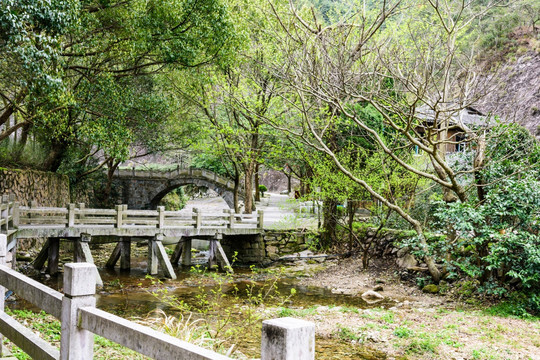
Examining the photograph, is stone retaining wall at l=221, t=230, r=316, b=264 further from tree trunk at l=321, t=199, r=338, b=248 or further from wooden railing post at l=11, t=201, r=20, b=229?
wooden railing post at l=11, t=201, r=20, b=229

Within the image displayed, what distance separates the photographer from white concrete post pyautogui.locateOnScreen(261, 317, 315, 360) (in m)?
1.65

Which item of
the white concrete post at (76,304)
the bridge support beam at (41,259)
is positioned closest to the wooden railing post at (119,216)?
the bridge support beam at (41,259)

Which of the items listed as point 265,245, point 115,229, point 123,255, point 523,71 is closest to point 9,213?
point 115,229

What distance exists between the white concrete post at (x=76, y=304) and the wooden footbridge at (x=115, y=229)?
943cm

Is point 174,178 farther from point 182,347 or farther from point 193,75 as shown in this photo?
point 182,347

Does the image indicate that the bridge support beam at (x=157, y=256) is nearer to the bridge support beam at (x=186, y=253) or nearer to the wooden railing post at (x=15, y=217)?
the bridge support beam at (x=186, y=253)

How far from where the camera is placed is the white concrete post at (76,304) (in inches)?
109

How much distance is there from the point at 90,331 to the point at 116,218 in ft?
43.8

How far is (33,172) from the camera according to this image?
59.0ft

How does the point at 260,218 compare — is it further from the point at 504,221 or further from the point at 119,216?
the point at 504,221

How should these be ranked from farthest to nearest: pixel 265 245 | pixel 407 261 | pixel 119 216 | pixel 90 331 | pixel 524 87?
pixel 524 87, pixel 265 245, pixel 119 216, pixel 407 261, pixel 90 331

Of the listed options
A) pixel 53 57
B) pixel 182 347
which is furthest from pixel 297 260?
pixel 182 347

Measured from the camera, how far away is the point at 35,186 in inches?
713

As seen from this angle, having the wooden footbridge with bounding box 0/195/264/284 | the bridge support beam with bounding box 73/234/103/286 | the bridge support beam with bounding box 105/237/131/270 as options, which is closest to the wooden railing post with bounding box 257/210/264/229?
the wooden footbridge with bounding box 0/195/264/284
